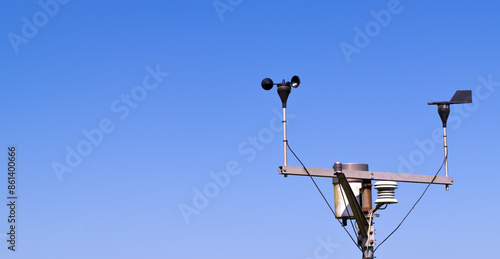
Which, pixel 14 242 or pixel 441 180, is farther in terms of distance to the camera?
pixel 14 242

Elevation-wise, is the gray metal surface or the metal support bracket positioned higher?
the gray metal surface

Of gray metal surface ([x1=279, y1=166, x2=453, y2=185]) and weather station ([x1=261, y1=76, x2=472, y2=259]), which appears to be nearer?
gray metal surface ([x1=279, y1=166, x2=453, y2=185])

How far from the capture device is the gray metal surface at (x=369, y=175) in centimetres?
1644

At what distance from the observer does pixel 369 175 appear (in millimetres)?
17891

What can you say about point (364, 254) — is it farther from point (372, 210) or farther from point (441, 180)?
point (441, 180)

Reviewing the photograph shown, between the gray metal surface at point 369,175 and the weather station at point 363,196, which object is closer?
the gray metal surface at point 369,175

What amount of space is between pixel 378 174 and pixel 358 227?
3.93ft

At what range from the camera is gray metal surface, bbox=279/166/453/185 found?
16.4 metres

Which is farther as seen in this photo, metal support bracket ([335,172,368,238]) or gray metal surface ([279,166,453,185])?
metal support bracket ([335,172,368,238])

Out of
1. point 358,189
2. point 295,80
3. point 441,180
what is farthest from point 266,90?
point 441,180

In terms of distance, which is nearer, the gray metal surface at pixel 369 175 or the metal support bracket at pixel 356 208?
the gray metal surface at pixel 369 175

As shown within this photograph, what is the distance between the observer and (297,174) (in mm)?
16500

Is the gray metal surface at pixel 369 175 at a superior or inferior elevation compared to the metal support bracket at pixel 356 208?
superior

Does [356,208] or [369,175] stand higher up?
[369,175]
